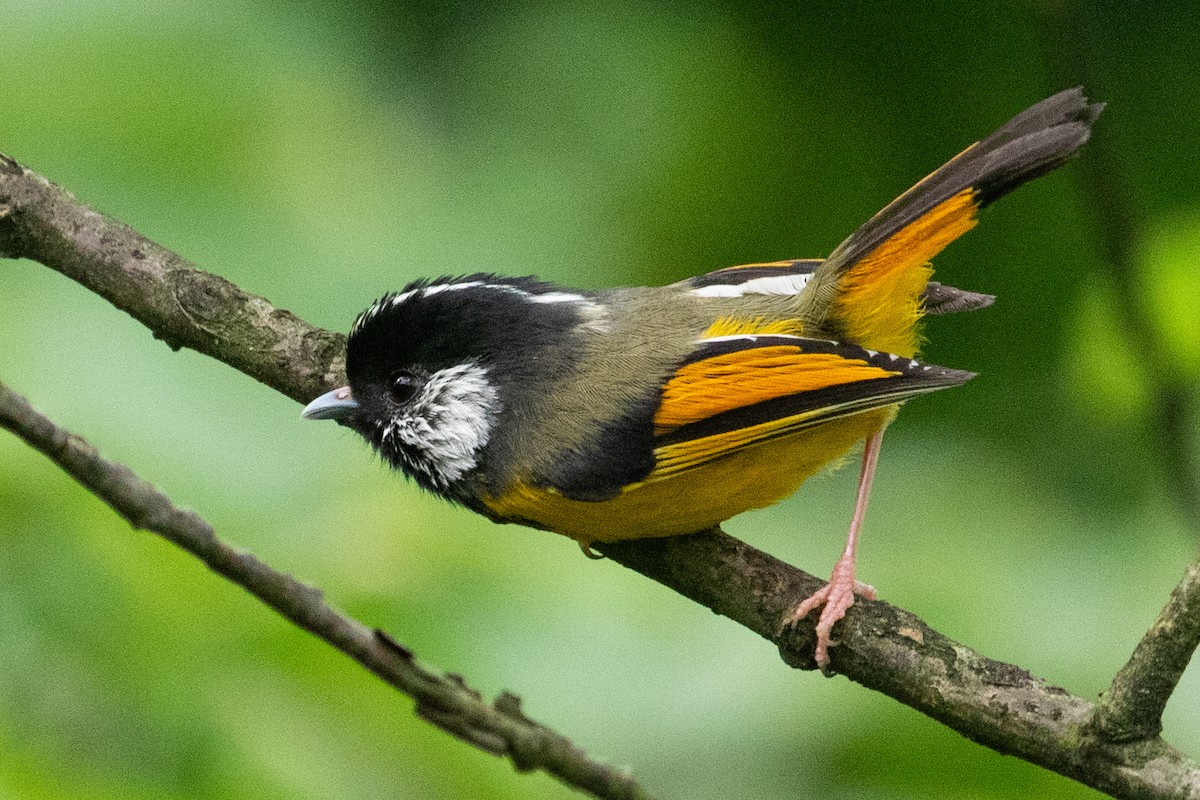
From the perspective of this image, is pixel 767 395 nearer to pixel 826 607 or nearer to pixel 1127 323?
pixel 826 607

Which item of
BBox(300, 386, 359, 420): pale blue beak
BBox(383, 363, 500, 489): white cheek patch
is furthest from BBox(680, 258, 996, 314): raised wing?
BBox(300, 386, 359, 420): pale blue beak

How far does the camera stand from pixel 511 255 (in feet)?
14.7

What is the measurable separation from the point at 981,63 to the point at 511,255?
198 centimetres

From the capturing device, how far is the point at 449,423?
3.02 meters

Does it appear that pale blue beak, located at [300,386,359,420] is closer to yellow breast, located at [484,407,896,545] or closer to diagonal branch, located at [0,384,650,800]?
yellow breast, located at [484,407,896,545]

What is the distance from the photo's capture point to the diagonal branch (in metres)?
1.44

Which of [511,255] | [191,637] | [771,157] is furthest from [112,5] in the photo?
[191,637]

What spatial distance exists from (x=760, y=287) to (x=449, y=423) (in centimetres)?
84

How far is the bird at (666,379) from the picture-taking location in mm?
2805

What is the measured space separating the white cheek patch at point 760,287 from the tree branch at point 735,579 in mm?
633

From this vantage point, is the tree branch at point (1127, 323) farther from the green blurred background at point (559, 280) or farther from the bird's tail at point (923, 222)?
the bird's tail at point (923, 222)

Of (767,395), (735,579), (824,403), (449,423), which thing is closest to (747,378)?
(767,395)

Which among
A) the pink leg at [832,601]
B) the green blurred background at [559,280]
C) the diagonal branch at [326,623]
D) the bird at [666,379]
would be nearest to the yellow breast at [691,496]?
the bird at [666,379]

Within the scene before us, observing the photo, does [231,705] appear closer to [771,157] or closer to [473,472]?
[473,472]
